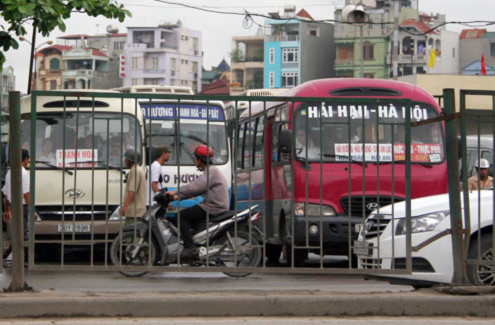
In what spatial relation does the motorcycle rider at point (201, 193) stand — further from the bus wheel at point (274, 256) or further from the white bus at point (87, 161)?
the bus wheel at point (274, 256)

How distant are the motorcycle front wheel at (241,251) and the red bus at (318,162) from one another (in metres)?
0.20

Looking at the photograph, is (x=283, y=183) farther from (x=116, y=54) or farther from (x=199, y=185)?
(x=116, y=54)

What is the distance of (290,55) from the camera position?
11125 centimetres

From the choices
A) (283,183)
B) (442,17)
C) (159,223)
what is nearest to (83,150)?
(159,223)

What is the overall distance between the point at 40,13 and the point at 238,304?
7253 millimetres

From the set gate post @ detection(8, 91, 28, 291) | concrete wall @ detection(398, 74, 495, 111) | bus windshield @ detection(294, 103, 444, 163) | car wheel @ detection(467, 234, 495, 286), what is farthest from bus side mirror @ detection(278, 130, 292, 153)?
concrete wall @ detection(398, 74, 495, 111)

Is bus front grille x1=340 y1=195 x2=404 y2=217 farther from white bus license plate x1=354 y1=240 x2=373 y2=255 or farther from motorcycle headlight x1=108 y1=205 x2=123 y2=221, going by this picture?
motorcycle headlight x1=108 y1=205 x2=123 y2=221

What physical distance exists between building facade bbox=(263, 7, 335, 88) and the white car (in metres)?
96.1

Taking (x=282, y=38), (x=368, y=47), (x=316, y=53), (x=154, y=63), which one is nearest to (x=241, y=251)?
(x=368, y=47)

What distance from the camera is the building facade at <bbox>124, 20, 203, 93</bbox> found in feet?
449

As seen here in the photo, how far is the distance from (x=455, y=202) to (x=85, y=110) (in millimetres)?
3342

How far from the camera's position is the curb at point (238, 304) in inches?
315

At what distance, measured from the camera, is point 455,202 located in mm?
8812

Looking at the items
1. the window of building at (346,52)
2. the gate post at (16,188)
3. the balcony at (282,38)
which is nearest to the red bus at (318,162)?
the gate post at (16,188)
